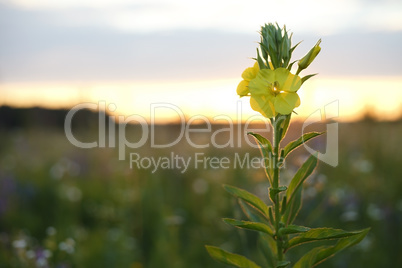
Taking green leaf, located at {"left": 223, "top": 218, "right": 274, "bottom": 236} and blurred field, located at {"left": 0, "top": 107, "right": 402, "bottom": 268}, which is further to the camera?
blurred field, located at {"left": 0, "top": 107, "right": 402, "bottom": 268}

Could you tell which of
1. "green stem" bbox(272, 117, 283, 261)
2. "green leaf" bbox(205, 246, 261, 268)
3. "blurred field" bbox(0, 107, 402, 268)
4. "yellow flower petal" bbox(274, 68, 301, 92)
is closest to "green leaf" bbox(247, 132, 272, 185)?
"green stem" bbox(272, 117, 283, 261)

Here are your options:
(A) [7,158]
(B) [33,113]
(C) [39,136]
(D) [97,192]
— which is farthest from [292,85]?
(C) [39,136]

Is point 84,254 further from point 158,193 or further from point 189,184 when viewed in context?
point 189,184

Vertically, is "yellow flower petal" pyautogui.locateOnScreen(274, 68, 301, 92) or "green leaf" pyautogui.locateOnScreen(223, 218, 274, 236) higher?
"yellow flower petal" pyautogui.locateOnScreen(274, 68, 301, 92)

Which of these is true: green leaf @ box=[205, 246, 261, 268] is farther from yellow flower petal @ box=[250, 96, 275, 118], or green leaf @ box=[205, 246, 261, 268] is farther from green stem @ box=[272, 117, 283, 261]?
yellow flower petal @ box=[250, 96, 275, 118]

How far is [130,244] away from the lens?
2998 millimetres

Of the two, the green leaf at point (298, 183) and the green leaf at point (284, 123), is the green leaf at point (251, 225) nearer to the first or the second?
the green leaf at point (298, 183)

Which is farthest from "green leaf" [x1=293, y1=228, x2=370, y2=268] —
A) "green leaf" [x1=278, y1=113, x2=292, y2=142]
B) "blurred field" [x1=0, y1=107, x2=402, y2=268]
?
"blurred field" [x1=0, y1=107, x2=402, y2=268]

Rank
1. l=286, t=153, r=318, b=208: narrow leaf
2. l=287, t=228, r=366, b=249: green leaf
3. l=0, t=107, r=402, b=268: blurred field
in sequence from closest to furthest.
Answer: l=287, t=228, r=366, b=249: green leaf → l=286, t=153, r=318, b=208: narrow leaf → l=0, t=107, r=402, b=268: blurred field

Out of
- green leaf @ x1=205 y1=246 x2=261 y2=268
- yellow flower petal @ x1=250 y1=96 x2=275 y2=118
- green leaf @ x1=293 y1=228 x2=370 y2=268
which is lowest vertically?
green leaf @ x1=205 y1=246 x2=261 y2=268

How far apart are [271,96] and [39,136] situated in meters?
8.86

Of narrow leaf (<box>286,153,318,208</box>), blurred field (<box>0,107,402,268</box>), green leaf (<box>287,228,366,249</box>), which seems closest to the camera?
green leaf (<box>287,228,366,249</box>)

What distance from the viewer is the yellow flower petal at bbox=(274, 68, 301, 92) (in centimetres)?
112

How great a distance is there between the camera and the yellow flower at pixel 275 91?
44.3 inches
